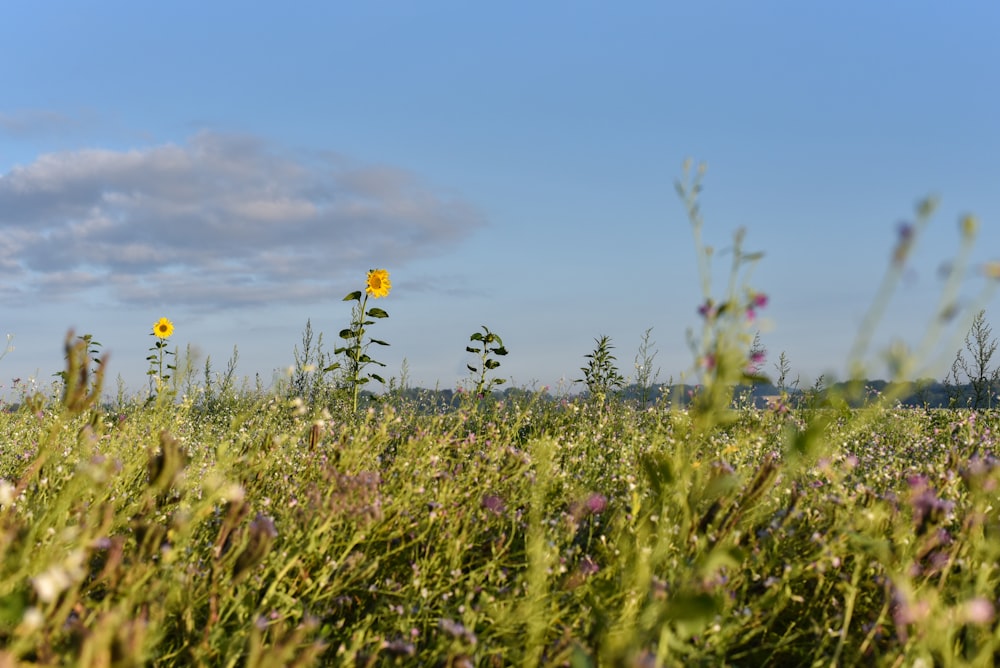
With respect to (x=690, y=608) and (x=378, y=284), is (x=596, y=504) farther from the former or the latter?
(x=378, y=284)

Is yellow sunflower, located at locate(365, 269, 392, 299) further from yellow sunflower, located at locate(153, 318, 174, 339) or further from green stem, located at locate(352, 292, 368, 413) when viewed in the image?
yellow sunflower, located at locate(153, 318, 174, 339)

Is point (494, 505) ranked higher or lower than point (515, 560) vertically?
higher

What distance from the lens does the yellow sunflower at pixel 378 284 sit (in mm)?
8312

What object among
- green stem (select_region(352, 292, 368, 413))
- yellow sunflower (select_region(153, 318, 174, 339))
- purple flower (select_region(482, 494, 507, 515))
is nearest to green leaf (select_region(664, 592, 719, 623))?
purple flower (select_region(482, 494, 507, 515))

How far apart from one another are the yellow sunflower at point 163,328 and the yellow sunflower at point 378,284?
4524 millimetres

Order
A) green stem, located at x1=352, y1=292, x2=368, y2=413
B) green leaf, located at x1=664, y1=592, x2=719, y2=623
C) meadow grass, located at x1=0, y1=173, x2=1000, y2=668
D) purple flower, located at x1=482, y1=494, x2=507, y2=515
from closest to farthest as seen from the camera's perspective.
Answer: green leaf, located at x1=664, y1=592, x2=719, y2=623 < meadow grass, located at x1=0, y1=173, x2=1000, y2=668 < purple flower, located at x1=482, y1=494, x2=507, y2=515 < green stem, located at x1=352, y1=292, x2=368, y2=413

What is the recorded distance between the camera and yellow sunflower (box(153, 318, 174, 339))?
36.8ft

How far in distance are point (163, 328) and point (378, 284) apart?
466 cm

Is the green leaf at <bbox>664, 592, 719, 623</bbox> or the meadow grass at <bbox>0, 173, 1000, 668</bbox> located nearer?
the green leaf at <bbox>664, 592, 719, 623</bbox>

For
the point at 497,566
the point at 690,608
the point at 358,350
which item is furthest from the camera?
the point at 358,350

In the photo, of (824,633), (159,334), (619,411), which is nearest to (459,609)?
(824,633)

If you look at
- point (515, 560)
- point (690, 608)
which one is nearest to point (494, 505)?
point (515, 560)

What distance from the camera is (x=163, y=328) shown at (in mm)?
11219

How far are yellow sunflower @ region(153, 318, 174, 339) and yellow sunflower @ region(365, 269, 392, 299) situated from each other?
4.52 metres
